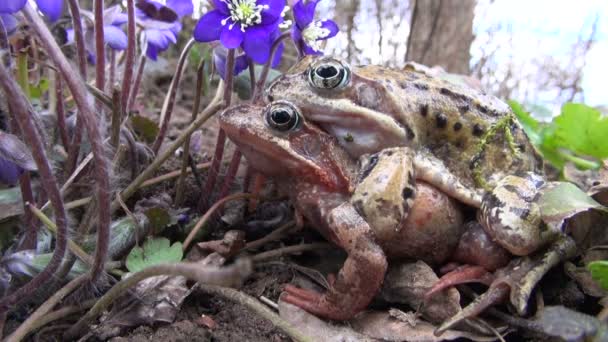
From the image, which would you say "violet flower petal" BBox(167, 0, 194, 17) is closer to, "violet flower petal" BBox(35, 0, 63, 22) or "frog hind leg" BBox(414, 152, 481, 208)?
"violet flower petal" BBox(35, 0, 63, 22)

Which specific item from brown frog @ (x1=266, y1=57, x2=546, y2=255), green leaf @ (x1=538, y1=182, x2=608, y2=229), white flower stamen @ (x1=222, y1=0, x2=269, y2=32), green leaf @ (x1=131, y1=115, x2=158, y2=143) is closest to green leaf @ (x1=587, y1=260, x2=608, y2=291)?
green leaf @ (x1=538, y1=182, x2=608, y2=229)

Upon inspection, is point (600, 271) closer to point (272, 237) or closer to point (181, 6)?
point (272, 237)

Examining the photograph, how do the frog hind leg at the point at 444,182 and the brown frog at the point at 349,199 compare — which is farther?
the frog hind leg at the point at 444,182

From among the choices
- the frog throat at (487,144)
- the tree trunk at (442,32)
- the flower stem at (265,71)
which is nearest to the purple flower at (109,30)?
the flower stem at (265,71)

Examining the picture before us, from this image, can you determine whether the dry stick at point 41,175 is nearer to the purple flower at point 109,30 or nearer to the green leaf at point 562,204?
the purple flower at point 109,30

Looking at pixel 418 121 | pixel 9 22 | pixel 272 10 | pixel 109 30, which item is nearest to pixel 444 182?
pixel 418 121

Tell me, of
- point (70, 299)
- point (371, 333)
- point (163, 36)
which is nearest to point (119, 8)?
point (163, 36)
